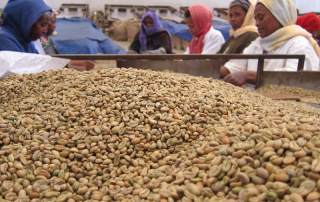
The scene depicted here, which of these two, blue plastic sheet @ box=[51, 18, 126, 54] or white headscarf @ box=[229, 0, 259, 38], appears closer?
white headscarf @ box=[229, 0, 259, 38]

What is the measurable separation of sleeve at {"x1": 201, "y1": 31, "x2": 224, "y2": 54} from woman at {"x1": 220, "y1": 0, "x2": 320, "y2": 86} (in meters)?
0.93

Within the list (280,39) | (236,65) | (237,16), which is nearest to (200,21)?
(237,16)

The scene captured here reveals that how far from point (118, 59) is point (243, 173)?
4.98ft

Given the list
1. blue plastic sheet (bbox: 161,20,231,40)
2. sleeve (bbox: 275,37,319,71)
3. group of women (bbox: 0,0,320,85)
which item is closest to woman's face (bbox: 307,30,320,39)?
group of women (bbox: 0,0,320,85)

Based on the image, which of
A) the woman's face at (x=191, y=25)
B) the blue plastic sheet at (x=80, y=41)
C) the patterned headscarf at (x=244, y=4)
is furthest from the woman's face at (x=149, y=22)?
the blue plastic sheet at (x=80, y=41)

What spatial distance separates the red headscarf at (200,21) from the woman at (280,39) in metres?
1.08

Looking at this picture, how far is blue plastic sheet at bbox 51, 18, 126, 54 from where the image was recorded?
509 cm

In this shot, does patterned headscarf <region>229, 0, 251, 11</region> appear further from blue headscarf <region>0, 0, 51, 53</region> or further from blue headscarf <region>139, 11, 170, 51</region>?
blue headscarf <region>0, 0, 51, 53</region>

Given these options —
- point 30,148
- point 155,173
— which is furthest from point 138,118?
point 30,148

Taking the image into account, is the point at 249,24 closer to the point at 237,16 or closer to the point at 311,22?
the point at 237,16

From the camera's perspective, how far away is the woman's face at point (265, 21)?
7.68ft

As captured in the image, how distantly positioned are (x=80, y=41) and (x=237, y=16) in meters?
3.66

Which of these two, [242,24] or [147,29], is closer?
→ [242,24]

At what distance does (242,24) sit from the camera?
9.58ft
